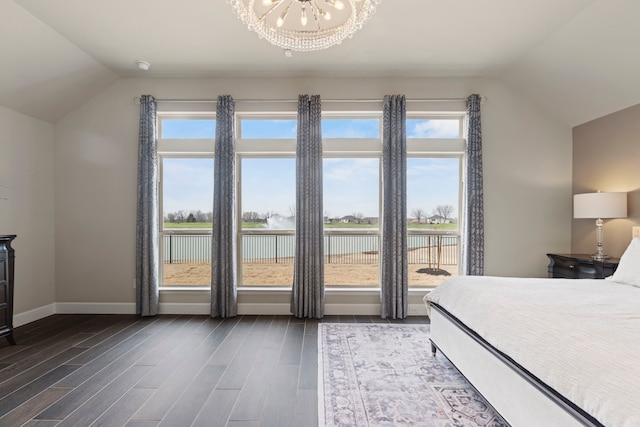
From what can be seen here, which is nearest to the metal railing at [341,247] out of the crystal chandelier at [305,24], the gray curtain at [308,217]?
the gray curtain at [308,217]

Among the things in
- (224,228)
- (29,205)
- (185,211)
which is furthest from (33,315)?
(224,228)

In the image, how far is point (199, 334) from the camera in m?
3.47

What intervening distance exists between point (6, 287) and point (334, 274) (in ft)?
11.5

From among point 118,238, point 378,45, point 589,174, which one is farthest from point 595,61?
point 118,238

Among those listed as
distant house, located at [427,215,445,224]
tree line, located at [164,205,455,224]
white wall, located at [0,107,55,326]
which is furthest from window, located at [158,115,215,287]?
distant house, located at [427,215,445,224]

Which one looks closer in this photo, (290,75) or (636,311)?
(636,311)

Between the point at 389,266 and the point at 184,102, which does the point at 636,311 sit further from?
the point at 184,102

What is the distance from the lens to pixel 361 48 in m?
3.48

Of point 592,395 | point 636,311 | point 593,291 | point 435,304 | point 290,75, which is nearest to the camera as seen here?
point 592,395

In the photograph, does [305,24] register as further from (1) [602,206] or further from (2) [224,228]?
(1) [602,206]

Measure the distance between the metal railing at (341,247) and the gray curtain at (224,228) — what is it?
0.34 meters

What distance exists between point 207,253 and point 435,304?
3.03 meters

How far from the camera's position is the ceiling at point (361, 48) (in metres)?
2.85

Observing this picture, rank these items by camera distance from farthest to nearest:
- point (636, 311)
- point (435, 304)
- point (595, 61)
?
point (595, 61), point (435, 304), point (636, 311)
